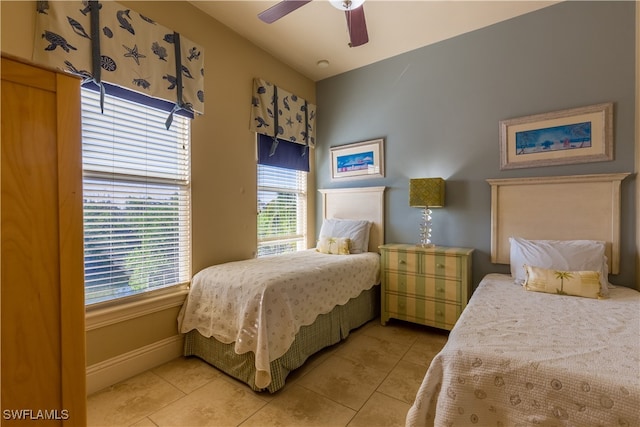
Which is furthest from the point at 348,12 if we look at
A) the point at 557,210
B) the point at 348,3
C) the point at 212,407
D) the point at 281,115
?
the point at 212,407

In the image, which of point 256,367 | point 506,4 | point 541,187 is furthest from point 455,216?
point 256,367

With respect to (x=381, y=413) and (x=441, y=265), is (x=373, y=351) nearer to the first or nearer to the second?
(x=381, y=413)

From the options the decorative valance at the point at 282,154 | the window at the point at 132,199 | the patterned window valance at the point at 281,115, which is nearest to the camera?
the window at the point at 132,199

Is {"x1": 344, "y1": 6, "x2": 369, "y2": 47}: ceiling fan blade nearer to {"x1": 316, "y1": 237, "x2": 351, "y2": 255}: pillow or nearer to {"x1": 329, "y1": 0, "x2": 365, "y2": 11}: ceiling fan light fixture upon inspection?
{"x1": 329, "y1": 0, "x2": 365, "y2": 11}: ceiling fan light fixture

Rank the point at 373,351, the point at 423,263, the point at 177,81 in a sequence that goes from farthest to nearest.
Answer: the point at 423,263
the point at 373,351
the point at 177,81

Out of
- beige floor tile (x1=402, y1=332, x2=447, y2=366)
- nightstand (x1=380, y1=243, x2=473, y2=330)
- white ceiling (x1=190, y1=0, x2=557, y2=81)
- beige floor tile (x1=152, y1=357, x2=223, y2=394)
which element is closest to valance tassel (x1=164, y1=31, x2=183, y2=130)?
white ceiling (x1=190, y1=0, x2=557, y2=81)

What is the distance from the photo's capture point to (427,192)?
2.77 metres

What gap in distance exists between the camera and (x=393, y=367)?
2123 millimetres

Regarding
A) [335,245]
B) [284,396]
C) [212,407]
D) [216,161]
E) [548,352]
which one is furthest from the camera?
[335,245]

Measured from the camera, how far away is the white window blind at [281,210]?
10.4ft

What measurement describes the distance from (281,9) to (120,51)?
1154 millimetres

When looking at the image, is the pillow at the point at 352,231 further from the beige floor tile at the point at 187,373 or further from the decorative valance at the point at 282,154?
the beige floor tile at the point at 187,373

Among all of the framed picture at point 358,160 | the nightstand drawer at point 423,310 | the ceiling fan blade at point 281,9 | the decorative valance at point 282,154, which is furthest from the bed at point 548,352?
the decorative valance at point 282,154

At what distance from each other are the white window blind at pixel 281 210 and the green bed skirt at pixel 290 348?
3.74 feet
